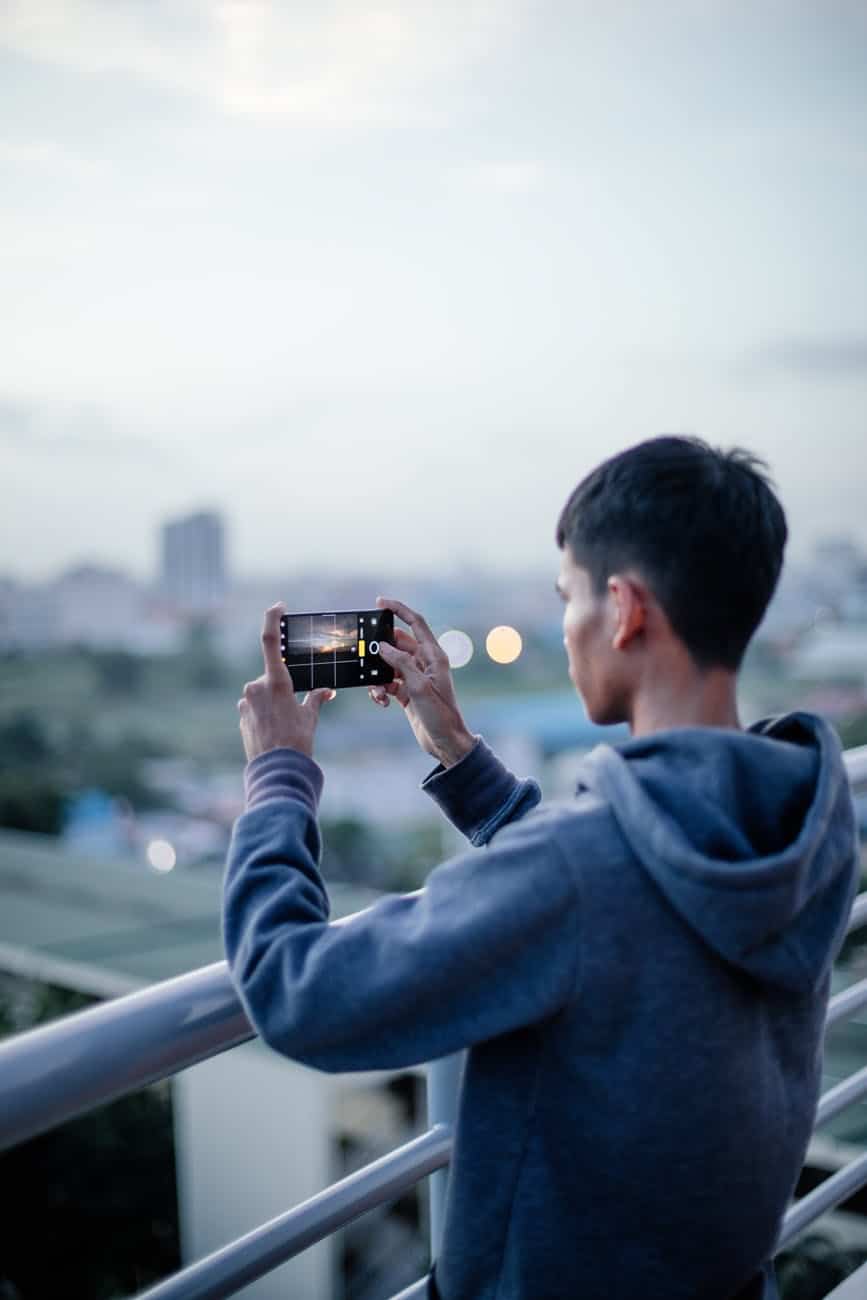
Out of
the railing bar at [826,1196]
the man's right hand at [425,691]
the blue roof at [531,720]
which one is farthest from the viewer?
the blue roof at [531,720]

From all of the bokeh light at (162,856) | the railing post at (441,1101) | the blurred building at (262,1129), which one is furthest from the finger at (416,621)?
the bokeh light at (162,856)

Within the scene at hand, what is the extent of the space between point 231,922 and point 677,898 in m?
0.28

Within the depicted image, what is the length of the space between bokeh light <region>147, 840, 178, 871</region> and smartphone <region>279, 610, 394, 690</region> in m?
10.7

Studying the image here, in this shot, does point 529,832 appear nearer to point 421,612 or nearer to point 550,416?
point 421,612

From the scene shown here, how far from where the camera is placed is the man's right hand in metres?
1.06

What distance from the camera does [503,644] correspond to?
35.2 inches

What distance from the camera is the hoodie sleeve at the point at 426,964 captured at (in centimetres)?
64

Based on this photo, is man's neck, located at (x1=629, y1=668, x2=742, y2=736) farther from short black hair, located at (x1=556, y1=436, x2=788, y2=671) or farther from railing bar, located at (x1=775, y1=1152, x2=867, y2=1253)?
railing bar, located at (x1=775, y1=1152, x2=867, y2=1253)

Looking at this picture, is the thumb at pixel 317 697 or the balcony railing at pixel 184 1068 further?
the thumb at pixel 317 697

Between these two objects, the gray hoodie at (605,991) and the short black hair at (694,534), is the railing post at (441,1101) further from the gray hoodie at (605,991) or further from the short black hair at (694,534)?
the short black hair at (694,534)

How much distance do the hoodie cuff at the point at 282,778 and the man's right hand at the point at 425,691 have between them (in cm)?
23

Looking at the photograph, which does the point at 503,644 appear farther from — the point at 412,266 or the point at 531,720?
the point at 531,720

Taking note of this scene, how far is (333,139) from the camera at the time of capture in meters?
17.2

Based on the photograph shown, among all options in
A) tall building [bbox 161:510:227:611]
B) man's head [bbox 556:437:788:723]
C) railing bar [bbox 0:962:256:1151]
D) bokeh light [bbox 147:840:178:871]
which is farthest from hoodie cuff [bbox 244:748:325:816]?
bokeh light [bbox 147:840:178:871]
